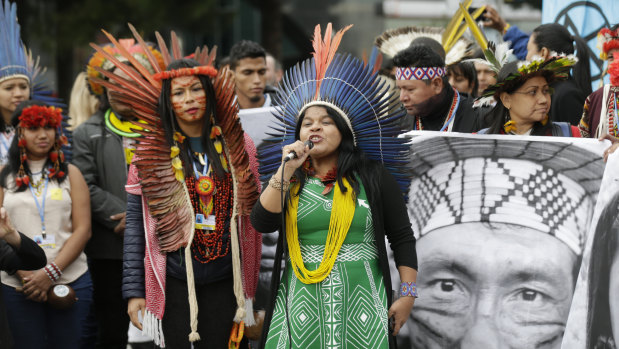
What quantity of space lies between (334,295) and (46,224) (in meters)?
2.21

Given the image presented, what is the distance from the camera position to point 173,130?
179 inches

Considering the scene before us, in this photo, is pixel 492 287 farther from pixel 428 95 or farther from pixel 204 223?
pixel 204 223

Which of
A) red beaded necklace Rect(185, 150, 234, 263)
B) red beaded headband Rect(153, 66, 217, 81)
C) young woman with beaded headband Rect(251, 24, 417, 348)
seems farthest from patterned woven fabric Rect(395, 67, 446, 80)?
red beaded necklace Rect(185, 150, 234, 263)

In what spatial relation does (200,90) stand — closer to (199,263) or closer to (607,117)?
(199,263)

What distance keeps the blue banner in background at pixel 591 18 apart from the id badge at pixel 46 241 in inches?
156

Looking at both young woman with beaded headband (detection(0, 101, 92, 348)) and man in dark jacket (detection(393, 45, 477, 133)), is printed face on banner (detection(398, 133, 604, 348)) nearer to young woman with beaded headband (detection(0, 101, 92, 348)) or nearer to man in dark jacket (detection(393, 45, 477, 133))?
man in dark jacket (detection(393, 45, 477, 133))

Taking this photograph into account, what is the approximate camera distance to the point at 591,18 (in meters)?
6.55

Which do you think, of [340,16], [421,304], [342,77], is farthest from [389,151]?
[340,16]

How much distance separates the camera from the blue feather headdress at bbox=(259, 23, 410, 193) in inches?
164

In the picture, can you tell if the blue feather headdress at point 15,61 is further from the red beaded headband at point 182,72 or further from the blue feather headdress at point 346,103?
the blue feather headdress at point 346,103

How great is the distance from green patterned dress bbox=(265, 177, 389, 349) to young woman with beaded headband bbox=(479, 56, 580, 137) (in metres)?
1.20

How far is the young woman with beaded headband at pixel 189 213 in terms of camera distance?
4.45 metres

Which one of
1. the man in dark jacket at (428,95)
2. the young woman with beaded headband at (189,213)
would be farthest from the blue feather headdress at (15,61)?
the man in dark jacket at (428,95)

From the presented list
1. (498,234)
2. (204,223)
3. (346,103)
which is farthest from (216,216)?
(498,234)
